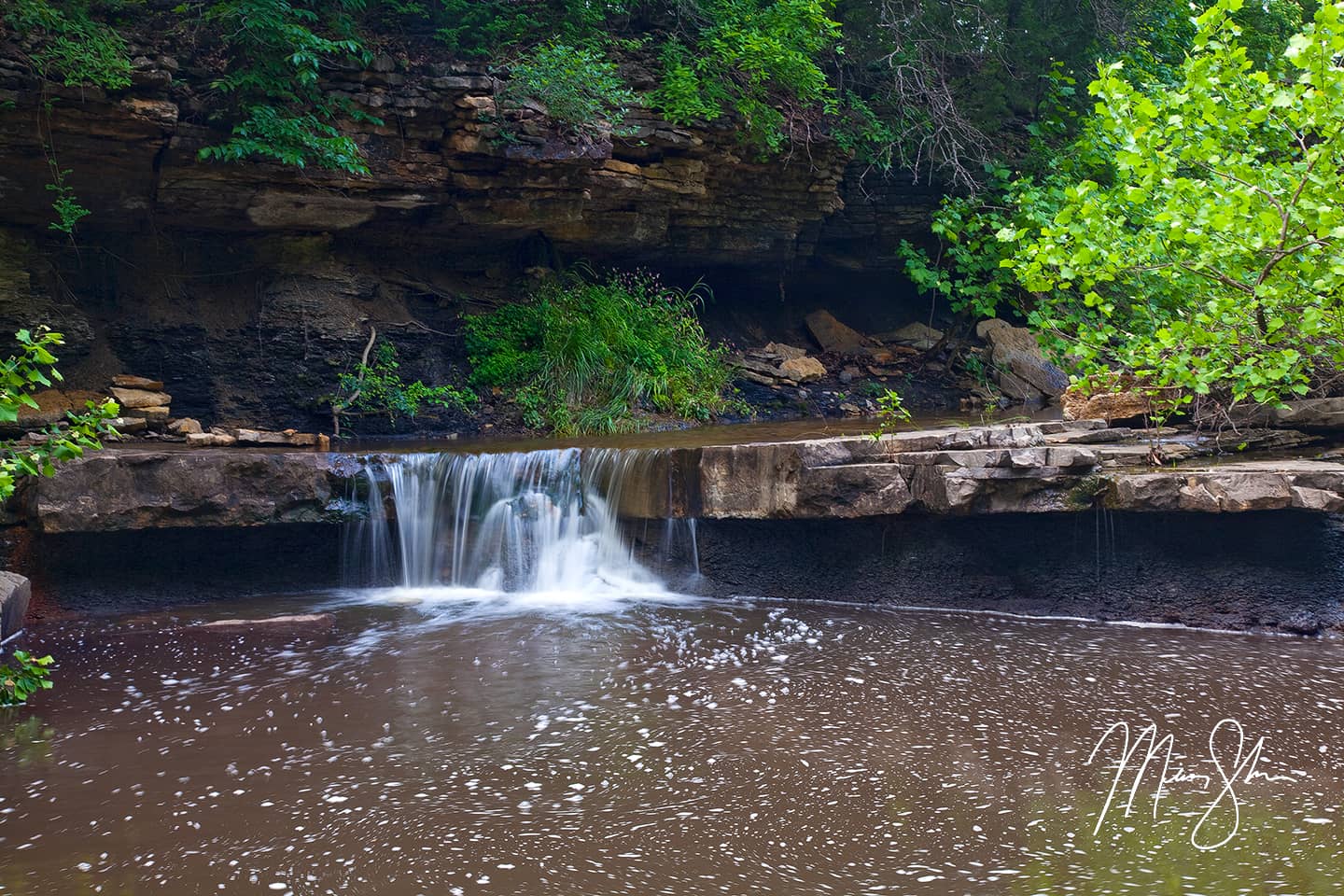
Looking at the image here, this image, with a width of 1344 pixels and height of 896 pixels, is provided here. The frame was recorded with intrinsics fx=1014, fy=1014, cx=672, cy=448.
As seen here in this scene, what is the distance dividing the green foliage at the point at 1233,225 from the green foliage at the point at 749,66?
16.3ft

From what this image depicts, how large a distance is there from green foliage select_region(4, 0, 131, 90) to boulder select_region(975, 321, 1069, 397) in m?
9.72

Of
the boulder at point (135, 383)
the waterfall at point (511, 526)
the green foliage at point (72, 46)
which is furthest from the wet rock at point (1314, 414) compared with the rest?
the boulder at point (135, 383)

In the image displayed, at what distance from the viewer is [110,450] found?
6551 millimetres

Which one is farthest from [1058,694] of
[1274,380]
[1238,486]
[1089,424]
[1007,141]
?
[1007,141]

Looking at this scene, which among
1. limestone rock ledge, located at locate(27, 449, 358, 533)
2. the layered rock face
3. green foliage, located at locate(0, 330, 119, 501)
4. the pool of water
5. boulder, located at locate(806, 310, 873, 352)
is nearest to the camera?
the pool of water

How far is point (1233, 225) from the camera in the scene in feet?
16.4

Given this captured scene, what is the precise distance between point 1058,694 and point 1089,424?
2.88 metres

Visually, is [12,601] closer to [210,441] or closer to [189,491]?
[189,491]

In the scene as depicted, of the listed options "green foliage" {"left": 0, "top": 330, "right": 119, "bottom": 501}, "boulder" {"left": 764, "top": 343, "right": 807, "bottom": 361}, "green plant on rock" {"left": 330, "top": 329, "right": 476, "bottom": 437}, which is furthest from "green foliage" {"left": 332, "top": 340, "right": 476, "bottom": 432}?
"green foliage" {"left": 0, "top": 330, "right": 119, "bottom": 501}

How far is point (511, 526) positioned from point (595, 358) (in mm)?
3854

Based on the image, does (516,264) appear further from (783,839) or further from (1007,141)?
(783,839)

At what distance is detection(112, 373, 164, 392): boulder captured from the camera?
9258mm
